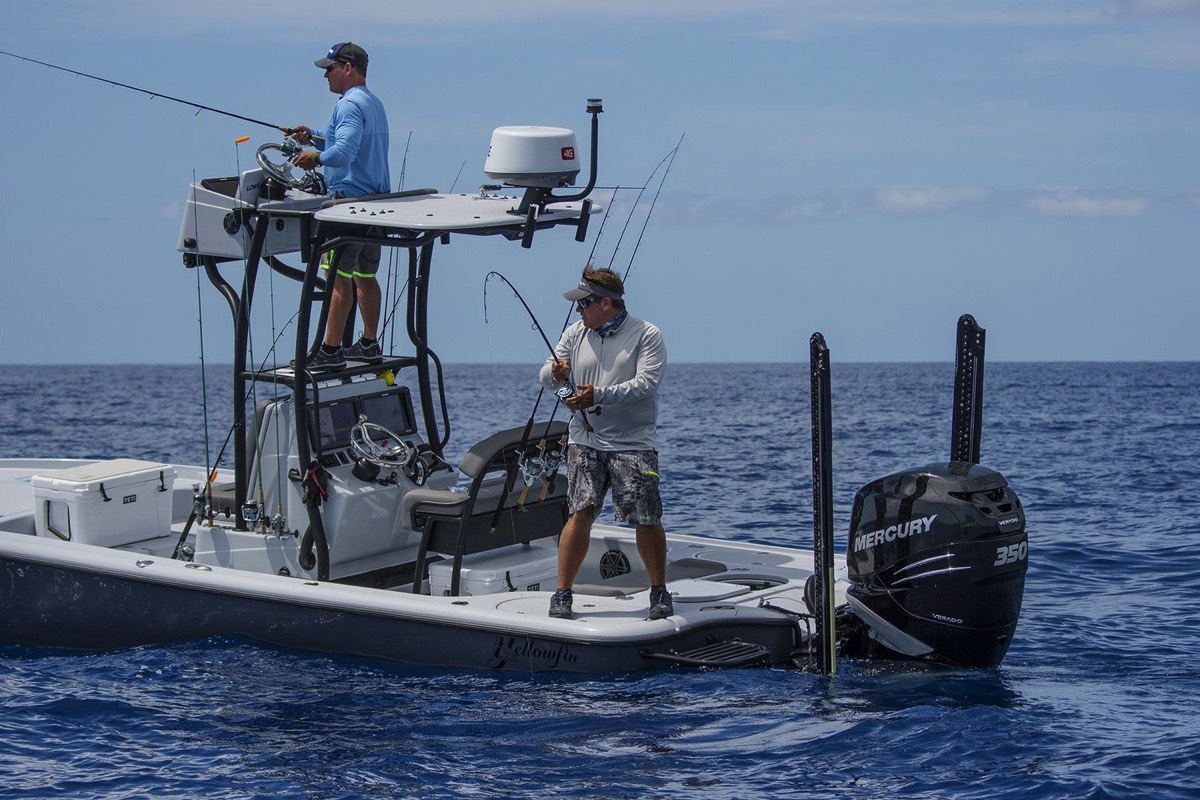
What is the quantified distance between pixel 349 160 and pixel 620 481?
91.1 inches

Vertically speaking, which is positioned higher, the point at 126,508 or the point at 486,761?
the point at 126,508

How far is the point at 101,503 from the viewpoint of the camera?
838cm

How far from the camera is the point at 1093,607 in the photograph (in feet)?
30.4

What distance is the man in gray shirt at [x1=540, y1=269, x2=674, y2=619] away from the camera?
677 cm

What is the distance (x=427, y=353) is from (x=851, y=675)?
3065mm

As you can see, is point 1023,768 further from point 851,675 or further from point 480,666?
point 480,666

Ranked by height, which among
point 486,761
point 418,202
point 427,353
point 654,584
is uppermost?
point 418,202

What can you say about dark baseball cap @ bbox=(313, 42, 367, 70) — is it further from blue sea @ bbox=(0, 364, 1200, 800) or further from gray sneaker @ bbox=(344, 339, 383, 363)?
blue sea @ bbox=(0, 364, 1200, 800)

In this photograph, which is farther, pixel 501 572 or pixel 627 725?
pixel 501 572

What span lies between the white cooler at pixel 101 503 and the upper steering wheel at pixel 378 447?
1.53 meters

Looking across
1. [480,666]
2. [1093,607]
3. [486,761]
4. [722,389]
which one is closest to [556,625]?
[480,666]

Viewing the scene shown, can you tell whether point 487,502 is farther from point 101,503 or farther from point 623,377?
point 101,503

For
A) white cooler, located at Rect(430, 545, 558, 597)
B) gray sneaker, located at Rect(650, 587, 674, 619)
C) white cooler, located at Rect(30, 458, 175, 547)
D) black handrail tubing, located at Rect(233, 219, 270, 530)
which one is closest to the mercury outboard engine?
gray sneaker, located at Rect(650, 587, 674, 619)

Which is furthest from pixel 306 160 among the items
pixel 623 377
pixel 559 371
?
pixel 623 377
